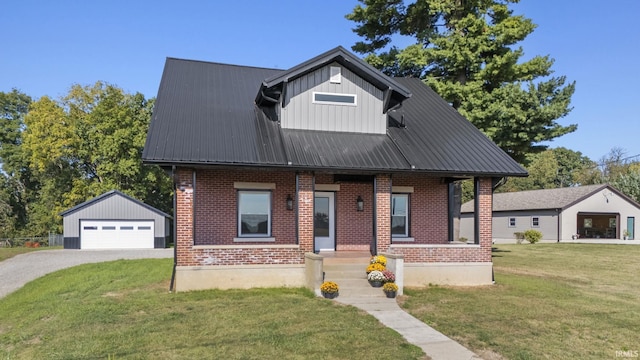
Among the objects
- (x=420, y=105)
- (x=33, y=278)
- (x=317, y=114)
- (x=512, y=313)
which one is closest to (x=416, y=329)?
(x=512, y=313)

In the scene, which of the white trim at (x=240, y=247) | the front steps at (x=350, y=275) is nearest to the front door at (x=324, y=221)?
the front steps at (x=350, y=275)

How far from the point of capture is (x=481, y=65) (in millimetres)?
20062

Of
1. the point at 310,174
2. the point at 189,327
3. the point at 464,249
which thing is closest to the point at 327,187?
the point at 310,174

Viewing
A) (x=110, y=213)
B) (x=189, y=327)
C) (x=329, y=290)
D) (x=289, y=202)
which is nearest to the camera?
(x=189, y=327)

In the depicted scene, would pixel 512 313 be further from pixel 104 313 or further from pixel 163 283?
pixel 163 283

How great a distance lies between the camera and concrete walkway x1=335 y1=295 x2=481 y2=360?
260 inches

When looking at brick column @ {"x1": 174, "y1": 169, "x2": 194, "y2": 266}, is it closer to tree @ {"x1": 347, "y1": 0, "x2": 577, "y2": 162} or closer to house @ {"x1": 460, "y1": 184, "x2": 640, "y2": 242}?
tree @ {"x1": 347, "y1": 0, "x2": 577, "y2": 162}

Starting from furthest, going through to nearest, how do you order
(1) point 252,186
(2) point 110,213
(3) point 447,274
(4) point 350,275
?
(2) point 110,213 < (1) point 252,186 < (3) point 447,274 < (4) point 350,275

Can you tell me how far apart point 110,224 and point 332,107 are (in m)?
24.2

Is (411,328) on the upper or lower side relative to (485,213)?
lower

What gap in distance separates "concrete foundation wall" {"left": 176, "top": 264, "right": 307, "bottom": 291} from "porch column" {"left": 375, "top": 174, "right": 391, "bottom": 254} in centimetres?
232

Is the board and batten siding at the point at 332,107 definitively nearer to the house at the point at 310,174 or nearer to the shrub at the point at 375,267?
the house at the point at 310,174

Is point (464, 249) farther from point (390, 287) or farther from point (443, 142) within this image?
point (443, 142)

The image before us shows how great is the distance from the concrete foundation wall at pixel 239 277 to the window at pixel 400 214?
4.26 m
